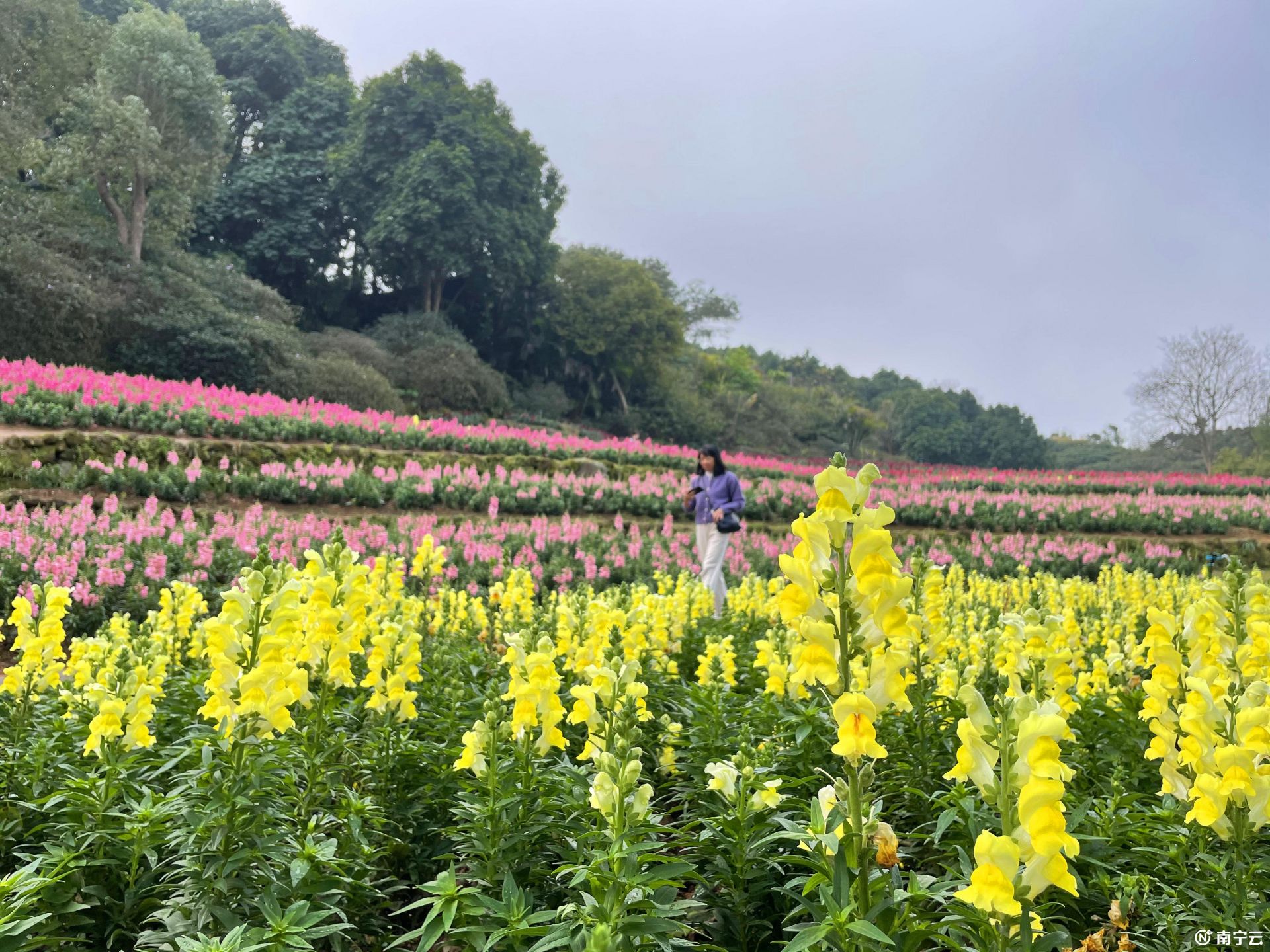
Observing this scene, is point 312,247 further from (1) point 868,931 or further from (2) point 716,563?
(1) point 868,931

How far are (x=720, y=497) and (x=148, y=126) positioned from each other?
2149 cm

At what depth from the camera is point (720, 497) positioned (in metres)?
8.37

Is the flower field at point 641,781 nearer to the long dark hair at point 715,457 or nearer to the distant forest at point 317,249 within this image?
the long dark hair at point 715,457

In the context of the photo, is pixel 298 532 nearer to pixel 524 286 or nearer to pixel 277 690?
pixel 277 690

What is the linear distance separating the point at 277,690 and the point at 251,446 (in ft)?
37.6

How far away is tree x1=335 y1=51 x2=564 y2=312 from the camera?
28.3 m

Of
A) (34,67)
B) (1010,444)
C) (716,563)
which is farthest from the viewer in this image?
(1010,444)

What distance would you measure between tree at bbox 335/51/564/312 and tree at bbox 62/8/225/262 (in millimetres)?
6138

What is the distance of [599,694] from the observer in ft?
7.45

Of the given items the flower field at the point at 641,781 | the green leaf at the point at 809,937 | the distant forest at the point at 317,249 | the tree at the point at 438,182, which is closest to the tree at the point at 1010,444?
the distant forest at the point at 317,249

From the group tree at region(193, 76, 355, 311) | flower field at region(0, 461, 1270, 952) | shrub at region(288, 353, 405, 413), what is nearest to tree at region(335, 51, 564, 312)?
tree at region(193, 76, 355, 311)

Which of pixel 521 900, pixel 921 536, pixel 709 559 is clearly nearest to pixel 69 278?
pixel 709 559

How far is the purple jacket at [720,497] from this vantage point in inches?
327

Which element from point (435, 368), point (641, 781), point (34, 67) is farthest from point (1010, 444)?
point (641, 781)
